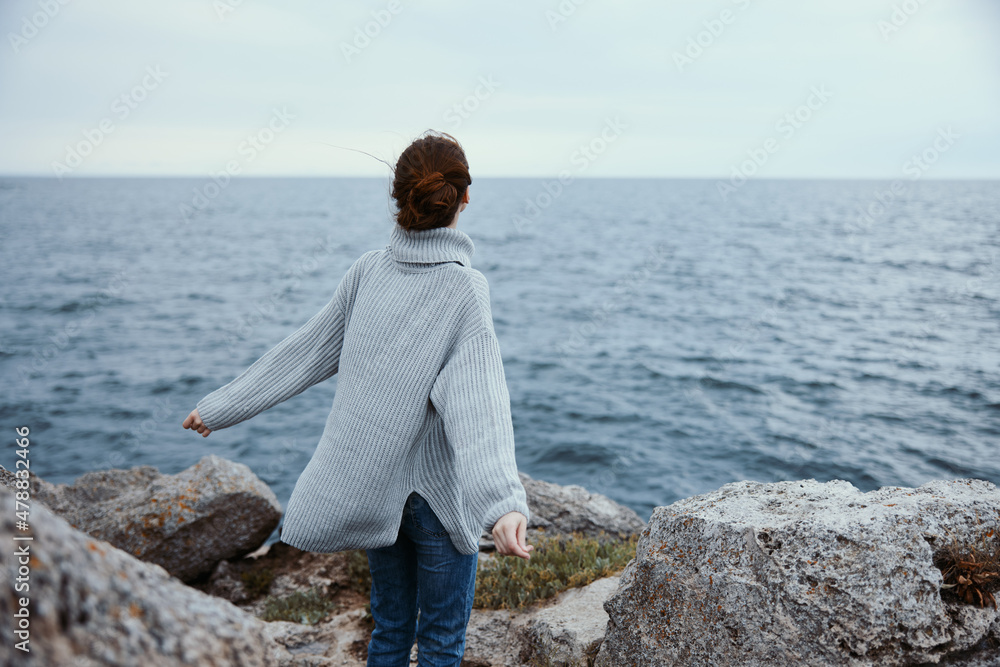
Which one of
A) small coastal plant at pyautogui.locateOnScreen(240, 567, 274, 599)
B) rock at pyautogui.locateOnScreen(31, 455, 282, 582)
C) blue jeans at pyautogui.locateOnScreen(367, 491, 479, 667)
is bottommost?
small coastal plant at pyautogui.locateOnScreen(240, 567, 274, 599)

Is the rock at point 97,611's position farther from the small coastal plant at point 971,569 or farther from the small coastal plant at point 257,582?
the small coastal plant at point 257,582

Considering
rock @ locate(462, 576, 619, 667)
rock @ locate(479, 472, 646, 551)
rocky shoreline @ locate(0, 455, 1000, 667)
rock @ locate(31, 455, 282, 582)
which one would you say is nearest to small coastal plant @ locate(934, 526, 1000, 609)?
rocky shoreline @ locate(0, 455, 1000, 667)

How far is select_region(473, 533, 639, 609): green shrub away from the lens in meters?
4.89

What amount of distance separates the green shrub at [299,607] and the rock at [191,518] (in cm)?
113

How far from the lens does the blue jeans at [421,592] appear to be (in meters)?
2.67

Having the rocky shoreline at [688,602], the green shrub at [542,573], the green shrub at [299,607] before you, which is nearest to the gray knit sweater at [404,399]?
the rocky shoreline at [688,602]

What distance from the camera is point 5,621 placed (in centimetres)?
115

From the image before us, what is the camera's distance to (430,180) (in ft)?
8.22

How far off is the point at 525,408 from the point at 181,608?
1396 cm

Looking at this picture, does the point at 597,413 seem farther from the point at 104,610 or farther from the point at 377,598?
the point at 104,610

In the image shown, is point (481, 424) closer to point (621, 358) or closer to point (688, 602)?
point (688, 602)

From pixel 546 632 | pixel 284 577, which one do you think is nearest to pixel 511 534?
pixel 546 632

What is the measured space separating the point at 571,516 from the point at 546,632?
2.67 m

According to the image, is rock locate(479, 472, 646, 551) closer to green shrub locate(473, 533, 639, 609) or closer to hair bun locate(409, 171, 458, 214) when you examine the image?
green shrub locate(473, 533, 639, 609)
